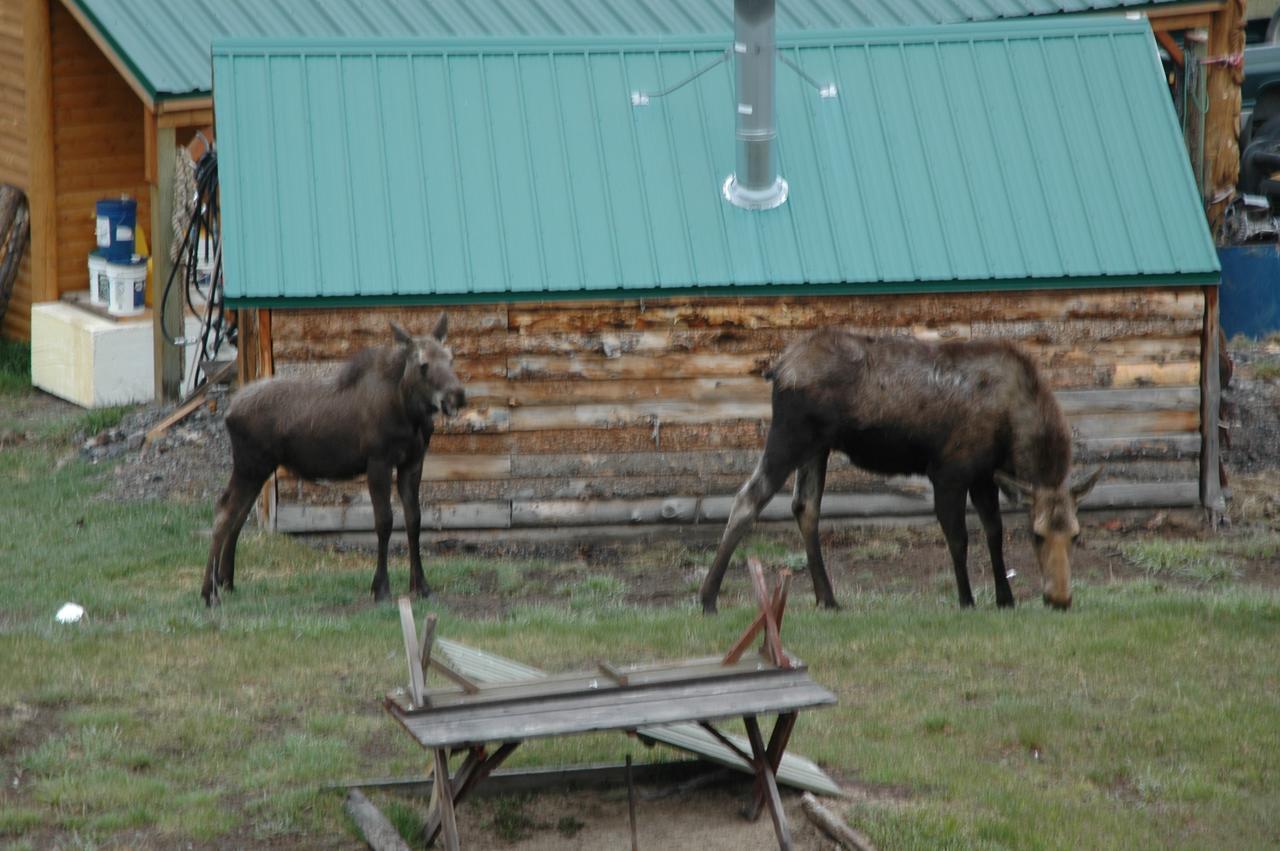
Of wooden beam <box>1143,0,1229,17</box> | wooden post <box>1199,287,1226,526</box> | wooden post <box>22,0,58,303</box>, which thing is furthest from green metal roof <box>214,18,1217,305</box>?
wooden post <box>22,0,58,303</box>

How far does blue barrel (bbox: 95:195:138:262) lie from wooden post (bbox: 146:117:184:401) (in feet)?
3.40

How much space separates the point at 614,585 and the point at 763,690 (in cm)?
547

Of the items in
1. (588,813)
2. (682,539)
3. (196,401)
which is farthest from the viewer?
(196,401)

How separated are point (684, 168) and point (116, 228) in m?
7.38

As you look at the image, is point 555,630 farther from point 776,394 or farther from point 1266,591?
point 1266,591

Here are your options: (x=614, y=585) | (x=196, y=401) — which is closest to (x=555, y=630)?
(x=614, y=585)

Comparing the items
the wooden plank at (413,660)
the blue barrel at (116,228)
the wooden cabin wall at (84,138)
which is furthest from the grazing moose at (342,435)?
the wooden cabin wall at (84,138)

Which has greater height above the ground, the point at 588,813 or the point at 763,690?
the point at 763,690

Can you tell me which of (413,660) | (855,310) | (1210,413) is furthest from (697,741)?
(1210,413)

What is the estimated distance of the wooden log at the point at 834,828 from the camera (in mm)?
6715

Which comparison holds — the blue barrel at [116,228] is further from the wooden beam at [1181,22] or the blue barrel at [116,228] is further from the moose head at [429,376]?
the wooden beam at [1181,22]

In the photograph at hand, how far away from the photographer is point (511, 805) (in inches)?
289

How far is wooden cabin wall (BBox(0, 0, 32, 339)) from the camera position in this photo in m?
18.8

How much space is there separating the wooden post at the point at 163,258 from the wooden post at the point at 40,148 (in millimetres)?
2233
